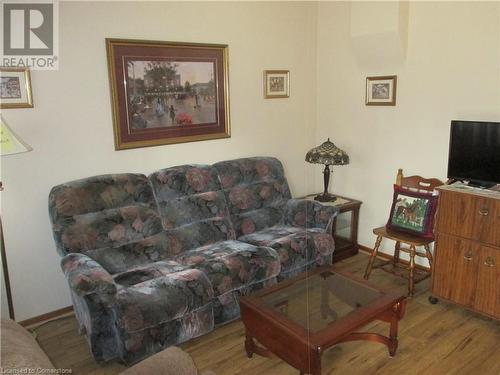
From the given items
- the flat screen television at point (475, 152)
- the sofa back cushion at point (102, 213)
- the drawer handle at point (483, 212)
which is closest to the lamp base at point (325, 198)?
the flat screen television at point (475, 152)

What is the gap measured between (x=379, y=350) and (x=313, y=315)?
0.61m

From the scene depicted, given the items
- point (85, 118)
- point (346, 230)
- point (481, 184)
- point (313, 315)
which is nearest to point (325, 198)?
point (346, 230)

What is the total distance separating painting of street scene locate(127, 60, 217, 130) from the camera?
3.10m

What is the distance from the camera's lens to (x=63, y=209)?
2.67m

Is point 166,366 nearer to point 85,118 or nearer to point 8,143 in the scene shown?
point 8,143

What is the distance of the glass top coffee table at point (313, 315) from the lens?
6.63ft

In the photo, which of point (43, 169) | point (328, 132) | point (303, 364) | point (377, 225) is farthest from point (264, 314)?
point (328, 132)

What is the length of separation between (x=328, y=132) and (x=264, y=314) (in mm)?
2415

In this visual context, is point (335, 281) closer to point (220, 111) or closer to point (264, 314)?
point (264, 314)

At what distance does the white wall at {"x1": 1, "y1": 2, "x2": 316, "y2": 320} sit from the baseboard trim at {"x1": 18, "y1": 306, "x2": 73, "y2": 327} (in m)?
0.03

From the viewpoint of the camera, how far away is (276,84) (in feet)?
12.8

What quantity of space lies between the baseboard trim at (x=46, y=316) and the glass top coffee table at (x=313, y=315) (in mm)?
1419

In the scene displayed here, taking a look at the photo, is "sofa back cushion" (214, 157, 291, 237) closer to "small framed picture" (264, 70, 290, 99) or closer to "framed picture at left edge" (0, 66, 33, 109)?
"small framed picture" (264, 70, 290, 99)

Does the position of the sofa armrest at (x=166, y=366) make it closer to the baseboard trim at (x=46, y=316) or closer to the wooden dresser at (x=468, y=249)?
the baseboard trim at (x=46, y=316)
